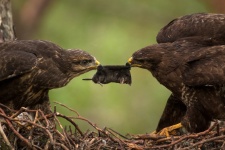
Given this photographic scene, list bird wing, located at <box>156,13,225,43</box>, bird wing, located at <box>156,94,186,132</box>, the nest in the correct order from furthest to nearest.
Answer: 1. bird wing, located at <box>156,94,186,132</box>
2. bird wing, located at <box>156,13,225,43</box>
3. the nest

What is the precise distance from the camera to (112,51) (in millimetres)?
19781

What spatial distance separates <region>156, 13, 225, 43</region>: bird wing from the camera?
34.5ft

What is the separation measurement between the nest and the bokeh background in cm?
674

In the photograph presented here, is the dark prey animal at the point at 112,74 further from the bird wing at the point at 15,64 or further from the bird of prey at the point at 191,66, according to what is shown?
the bird wing at the point at 15,64

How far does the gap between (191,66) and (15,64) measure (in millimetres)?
1970

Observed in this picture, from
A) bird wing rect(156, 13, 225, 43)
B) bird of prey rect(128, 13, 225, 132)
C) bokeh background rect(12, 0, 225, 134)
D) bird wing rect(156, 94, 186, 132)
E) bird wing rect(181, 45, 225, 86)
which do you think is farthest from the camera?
bokeh background rect(12, 0, 225, 134)

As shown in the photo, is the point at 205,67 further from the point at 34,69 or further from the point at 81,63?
the point at 34,69

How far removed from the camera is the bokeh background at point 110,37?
56.1ft

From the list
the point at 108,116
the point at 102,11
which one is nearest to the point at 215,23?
the point at 108,116

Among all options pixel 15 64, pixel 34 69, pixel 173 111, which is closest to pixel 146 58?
pixel 173 111

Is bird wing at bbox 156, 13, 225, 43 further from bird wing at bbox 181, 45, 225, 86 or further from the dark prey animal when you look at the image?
the dark prey animal

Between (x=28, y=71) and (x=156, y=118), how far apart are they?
8802mm

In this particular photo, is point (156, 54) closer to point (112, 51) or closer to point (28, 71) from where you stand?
point (28, 71)

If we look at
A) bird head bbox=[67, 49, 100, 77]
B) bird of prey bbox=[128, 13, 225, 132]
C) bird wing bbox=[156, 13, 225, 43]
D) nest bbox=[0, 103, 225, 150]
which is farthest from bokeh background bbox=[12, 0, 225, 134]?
nest bbox=[0, 103, 225, 150]
